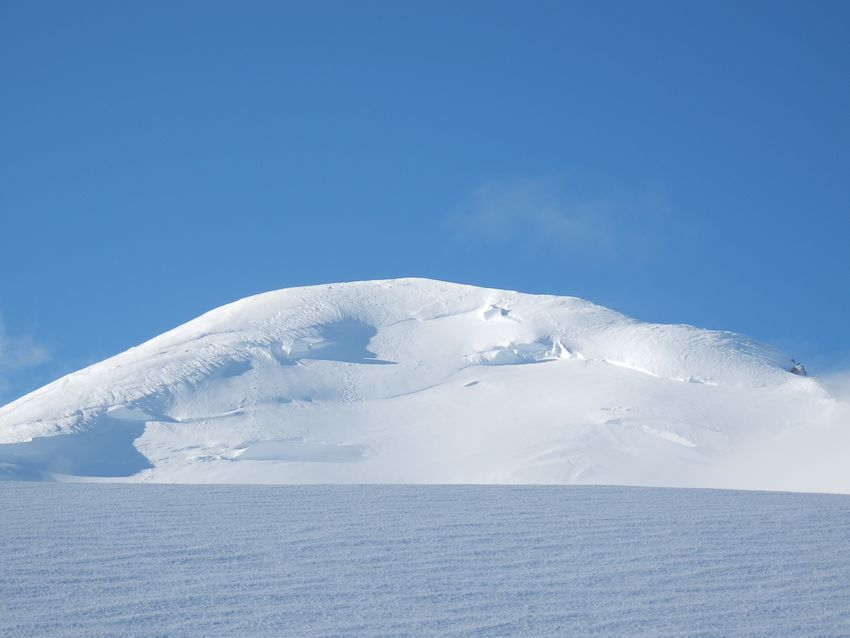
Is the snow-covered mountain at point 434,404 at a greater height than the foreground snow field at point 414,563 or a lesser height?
greater

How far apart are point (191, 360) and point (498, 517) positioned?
9.04 metres

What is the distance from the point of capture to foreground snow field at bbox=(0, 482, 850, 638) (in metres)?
5.82

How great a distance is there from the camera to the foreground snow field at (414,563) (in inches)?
229

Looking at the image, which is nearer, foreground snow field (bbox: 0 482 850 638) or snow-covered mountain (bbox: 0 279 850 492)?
foreground snow field (bbox: 0 482 850 638)

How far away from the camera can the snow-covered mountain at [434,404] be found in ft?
43.0

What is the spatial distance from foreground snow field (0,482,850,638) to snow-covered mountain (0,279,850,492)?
3.99m

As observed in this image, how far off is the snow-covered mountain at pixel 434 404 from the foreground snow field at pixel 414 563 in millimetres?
3985

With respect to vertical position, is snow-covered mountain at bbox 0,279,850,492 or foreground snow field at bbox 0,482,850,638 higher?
snow-covered mountain at bbox 0,279,850,492

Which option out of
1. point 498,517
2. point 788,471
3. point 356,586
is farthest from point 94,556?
point 788,471

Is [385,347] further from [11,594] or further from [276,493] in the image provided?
[11,594]

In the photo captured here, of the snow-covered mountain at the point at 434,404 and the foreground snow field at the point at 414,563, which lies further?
the snow-covered mountain at the point at 434,404

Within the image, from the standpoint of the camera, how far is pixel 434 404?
1505cm

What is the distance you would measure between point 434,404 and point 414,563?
8.19 m

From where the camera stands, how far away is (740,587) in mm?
6523
